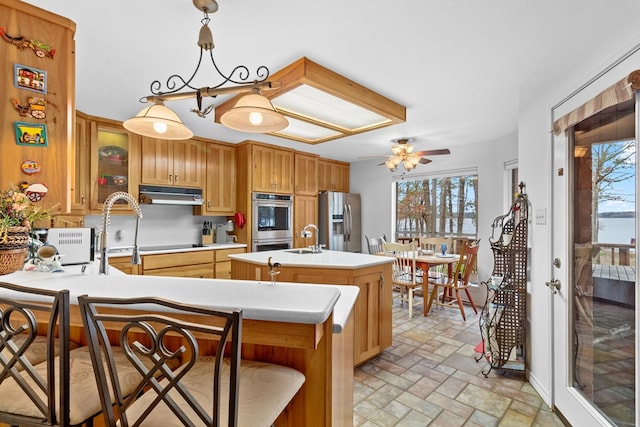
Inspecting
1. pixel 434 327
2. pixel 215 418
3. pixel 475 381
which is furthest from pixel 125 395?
pixel 434 327

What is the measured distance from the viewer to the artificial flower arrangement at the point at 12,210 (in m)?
1.46

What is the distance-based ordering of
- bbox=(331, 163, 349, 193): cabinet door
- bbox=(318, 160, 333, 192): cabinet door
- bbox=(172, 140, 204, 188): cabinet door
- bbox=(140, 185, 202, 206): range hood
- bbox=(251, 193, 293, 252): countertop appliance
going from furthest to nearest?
bbox=(331, 163, 349, 193): cabinet door
bbox=(318, 160, 333, 192): cabinet door
bbox=(251, 193, 293, 252): countertop appliance
bbox=(172, 140, 204, 188): cabinet door
bbox=(140, 185, 202, 206): range hood

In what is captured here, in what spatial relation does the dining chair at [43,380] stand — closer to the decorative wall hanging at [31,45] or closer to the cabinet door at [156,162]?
the decorative wall hanging at [31,45]

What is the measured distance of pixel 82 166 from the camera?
10.7 feet

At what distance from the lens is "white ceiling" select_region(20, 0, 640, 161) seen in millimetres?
1556

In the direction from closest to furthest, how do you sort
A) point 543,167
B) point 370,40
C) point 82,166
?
point 370,40 → point 543,167 → point 82,166

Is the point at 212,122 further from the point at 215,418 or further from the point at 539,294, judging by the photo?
the point at 539,294

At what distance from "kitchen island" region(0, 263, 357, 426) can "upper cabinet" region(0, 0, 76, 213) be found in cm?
55

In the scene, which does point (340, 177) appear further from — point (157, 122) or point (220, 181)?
point (157, 122)

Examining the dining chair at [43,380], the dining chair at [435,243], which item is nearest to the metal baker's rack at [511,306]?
the dining chair at [435,243]

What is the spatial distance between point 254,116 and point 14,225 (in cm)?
134

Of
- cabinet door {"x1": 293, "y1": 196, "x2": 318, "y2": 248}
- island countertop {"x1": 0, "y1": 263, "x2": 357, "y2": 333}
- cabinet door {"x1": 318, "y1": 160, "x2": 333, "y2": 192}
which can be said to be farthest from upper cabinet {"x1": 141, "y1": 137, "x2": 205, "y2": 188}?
island countertop {"x1": 0, "y1": 263, "x2": 357, "y2": 333}

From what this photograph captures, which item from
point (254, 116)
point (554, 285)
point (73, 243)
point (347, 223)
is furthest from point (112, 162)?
point (554, 285)

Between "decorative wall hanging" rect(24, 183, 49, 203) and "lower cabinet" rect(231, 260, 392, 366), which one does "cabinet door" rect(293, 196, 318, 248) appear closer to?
"lower cabinet" rect(231, 260, 392, 366)
